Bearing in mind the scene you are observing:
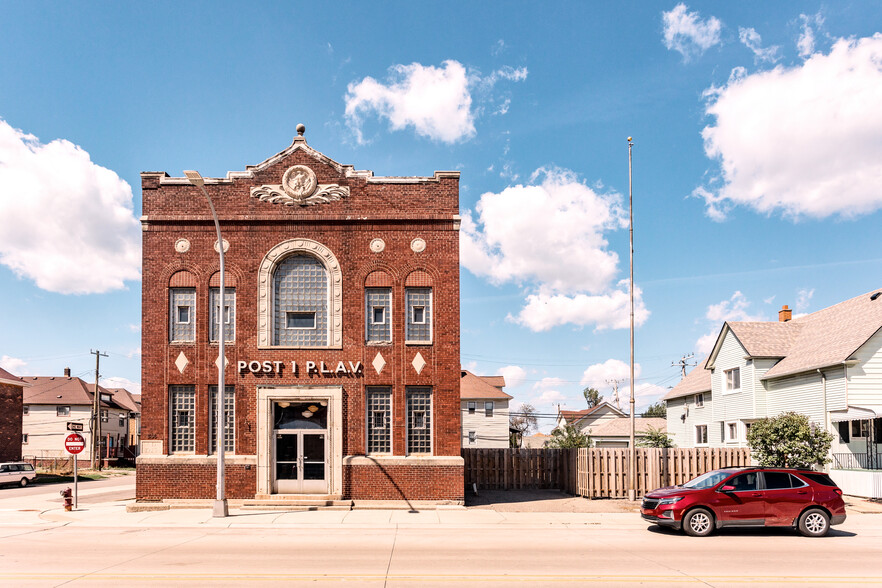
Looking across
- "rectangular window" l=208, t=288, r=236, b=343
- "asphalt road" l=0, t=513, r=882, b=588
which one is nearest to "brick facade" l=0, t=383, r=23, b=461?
"rectangular window" l=208, t=288, r=236, b=343

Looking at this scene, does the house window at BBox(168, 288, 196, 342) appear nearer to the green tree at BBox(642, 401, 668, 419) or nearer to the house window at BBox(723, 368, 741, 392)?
the house window at BBox(723, 368, 741, 392)

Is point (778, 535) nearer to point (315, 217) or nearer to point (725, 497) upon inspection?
point (725, 497)

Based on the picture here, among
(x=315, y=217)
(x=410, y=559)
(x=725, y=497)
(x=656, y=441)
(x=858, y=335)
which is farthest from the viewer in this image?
(x=656, y=441)

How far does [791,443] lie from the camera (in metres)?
24.1

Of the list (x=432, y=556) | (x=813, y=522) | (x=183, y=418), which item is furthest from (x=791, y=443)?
(x=183, y=418)

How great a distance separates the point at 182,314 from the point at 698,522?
55.9 feet

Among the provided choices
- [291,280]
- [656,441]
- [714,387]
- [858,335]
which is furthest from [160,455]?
[656,441]

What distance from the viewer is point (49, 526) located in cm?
1908

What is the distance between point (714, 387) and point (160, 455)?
1150 inches

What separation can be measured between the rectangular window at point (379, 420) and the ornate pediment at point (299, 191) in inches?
260

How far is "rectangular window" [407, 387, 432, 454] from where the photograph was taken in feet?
75.1

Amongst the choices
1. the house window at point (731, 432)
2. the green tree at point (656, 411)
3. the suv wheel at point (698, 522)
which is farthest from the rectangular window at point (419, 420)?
the green tree at point (656, 411)

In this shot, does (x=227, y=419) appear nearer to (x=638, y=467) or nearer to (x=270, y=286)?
(x=270, y=286)

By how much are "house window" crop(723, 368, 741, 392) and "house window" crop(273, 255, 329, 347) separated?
2336cm
